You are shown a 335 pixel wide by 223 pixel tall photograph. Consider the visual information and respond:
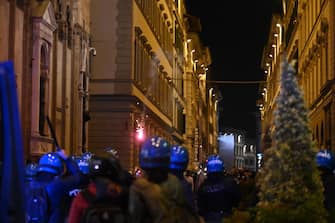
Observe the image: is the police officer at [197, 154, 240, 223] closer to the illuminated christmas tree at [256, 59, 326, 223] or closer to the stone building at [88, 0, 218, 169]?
the illuminated christmas tree at [256, 59, 326, 223]

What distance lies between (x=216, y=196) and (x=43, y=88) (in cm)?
1541

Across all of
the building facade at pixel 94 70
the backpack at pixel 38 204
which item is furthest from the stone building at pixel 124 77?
the backpack at pixel 38 204

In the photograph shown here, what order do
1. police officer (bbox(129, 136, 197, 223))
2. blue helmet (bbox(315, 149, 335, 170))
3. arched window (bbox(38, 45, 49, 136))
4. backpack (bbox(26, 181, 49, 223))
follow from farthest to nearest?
1. arched window (bbox(38, 45, 49, 136))
2. blue helmet (bbox(315, 149, 335, 170))
3. backpack (bbox(26, 181, 49, 223))
4. police officer (bbox(129, 136, 197, 223))

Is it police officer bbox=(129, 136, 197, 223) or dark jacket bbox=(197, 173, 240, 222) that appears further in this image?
dark jacket bbox=(197, 173, 240, 222)

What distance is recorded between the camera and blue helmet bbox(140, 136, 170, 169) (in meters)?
6.59

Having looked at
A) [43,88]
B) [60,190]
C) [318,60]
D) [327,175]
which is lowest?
[60,190]

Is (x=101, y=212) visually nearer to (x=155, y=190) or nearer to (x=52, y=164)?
(x=155, y=190)

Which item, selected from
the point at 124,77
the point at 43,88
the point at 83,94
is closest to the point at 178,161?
the point at 43,88

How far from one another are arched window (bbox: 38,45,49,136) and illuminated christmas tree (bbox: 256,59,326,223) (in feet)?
56.3

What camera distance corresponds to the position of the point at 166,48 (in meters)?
61.5

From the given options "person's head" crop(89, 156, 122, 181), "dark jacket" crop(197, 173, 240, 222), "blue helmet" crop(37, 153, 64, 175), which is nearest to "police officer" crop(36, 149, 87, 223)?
"blue helmet" crop(37, 153, 64, 175)

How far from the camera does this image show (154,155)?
6590mm

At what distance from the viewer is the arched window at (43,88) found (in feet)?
86.0

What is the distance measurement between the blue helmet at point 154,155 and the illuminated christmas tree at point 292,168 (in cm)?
308
